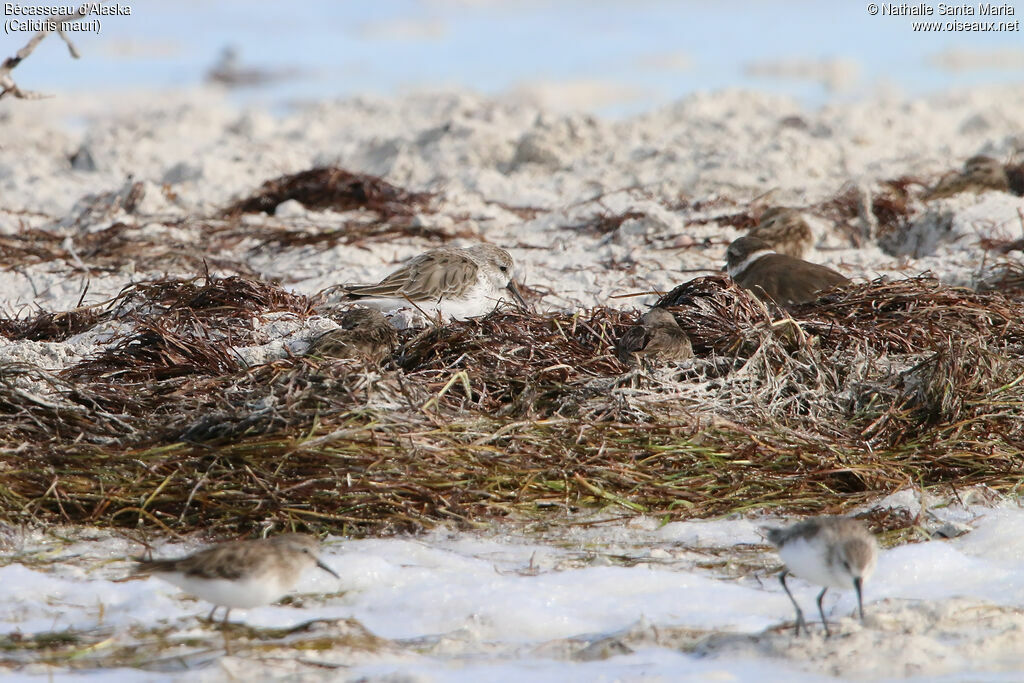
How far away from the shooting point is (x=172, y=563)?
3227 mm

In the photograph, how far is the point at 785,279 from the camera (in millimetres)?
7234

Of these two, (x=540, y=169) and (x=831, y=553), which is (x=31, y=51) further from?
(x=540, y=169)

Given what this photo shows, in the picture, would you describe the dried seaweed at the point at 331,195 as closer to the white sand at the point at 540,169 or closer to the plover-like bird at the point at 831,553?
the white sand at the point at 540,169

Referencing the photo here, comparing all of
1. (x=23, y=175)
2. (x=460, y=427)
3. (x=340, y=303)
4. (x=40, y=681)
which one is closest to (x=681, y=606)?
(x=460, y=427)

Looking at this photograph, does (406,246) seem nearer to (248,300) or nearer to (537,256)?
(537,256)

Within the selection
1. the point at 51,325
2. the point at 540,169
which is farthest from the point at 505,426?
the point at 540,169

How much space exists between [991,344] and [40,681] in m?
4.82

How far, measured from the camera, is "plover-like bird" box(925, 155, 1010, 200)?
11008 millimetres

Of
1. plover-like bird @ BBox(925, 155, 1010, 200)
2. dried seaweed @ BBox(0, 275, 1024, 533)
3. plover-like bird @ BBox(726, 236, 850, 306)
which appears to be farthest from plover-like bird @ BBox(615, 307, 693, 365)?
plover-like bird @ BBox(925, 155, 1010, 200)

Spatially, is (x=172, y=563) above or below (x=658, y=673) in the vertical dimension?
above

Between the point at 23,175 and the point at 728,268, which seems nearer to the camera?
the point at 728,268

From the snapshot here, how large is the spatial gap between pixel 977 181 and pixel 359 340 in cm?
761

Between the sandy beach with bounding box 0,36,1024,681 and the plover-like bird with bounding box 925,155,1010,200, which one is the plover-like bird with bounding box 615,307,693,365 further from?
the plover-like bird with bounding box 925,155,1010,200

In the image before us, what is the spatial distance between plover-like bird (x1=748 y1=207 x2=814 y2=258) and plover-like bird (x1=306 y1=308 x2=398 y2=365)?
156 inches
